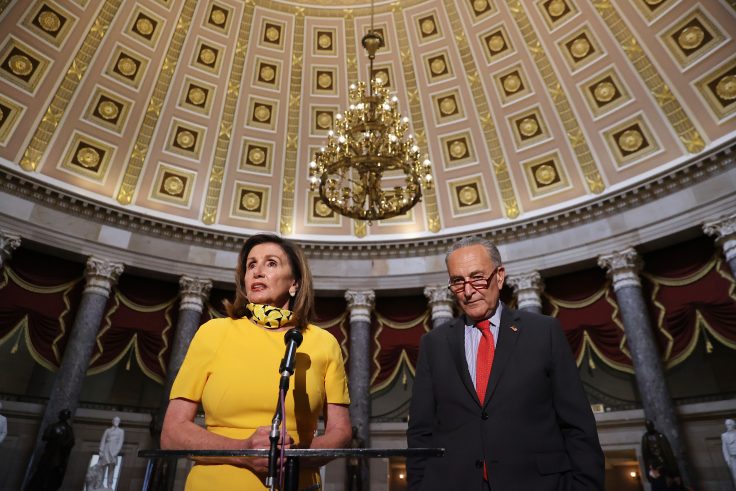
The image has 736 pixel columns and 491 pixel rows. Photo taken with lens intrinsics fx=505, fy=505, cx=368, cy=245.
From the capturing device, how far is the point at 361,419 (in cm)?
1316

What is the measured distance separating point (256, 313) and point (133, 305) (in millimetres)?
13444

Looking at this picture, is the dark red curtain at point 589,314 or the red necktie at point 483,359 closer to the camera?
the red necktie at point 483,359

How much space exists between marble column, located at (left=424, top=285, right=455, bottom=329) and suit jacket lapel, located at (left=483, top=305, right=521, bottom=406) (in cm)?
1173

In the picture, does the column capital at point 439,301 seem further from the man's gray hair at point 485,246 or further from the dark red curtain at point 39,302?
the man's gray hair at point 485,246

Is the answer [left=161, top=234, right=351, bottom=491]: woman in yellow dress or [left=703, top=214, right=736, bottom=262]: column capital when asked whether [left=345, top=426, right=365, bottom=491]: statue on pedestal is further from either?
[left=161, top=234, right=351, bottom=491]: woman in yellow dress

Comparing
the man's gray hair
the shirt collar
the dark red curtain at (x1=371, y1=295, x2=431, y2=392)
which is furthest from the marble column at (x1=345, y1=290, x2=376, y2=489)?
the man's gray hair

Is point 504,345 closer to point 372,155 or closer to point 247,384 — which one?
point 247,384

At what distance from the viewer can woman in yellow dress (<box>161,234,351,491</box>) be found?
1848 mm

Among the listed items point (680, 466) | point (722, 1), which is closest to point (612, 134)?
point (722, 1)

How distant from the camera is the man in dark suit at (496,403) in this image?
2191 millimetres

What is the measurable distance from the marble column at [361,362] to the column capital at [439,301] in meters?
1.71

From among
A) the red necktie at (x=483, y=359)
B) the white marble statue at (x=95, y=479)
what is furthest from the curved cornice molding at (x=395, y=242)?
the red necktie at (x=483, y=359)

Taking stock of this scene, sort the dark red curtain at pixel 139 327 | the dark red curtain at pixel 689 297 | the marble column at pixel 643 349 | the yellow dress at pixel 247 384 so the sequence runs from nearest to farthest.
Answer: the yellow dress at pixel 247 384 → the marble column at pixel 643 349 → the dark red curtain at pixel 689 297 → the dark red curtain at pixel 139 327

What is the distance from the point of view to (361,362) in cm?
1406
